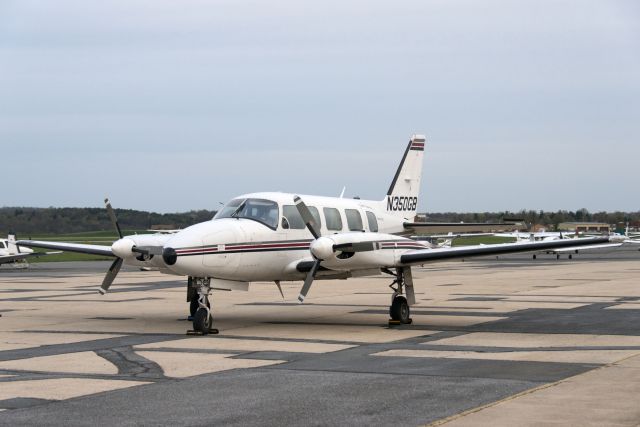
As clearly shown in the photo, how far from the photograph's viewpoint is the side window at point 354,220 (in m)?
23.6

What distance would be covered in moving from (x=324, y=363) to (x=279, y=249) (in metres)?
6.81

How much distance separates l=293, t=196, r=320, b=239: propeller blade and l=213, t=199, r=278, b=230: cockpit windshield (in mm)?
777

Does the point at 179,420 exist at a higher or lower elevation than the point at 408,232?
lower

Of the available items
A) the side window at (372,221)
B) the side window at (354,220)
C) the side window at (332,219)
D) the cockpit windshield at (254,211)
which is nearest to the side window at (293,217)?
the cockpit windshield at (254,211)

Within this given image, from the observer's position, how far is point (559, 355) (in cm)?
1574

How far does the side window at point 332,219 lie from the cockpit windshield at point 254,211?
156cm

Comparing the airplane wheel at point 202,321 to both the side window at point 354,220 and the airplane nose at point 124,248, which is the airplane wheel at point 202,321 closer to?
the airplane nose at point 124,248

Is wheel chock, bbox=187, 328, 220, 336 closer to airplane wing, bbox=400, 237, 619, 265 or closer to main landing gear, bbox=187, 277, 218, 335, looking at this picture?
main landing gear, bbox=187, 277, 218, 335

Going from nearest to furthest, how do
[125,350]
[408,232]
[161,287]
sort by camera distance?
[125,350], [408,232], [161,287]

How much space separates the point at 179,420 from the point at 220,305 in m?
18.2

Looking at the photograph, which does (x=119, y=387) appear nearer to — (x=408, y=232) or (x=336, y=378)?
(x=336, y=378)

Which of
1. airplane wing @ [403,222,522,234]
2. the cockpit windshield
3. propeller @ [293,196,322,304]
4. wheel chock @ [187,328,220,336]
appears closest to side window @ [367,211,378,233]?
airplane wing @ [403,222,522,234]

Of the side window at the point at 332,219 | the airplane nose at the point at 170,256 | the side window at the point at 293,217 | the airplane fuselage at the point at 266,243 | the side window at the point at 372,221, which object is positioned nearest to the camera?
the airplane nose at the point at 170,256

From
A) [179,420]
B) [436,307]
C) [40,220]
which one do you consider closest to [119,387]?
[179,420]
